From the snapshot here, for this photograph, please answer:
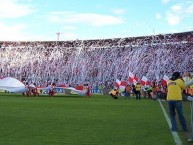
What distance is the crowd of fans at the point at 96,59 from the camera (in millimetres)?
64750

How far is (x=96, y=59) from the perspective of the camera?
248ft

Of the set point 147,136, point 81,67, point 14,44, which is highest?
point 14,44

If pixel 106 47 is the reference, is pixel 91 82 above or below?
below

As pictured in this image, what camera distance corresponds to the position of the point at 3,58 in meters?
82.4

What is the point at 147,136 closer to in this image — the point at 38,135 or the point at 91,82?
the point at 38,135

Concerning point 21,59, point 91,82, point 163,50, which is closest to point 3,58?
point 21,59

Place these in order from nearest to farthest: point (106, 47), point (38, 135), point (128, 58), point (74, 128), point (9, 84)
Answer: point (38, 135), point (74, 128), point (9, 84), point (128, 58), point (106, 47)

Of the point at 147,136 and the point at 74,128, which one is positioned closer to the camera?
the point at 147,136

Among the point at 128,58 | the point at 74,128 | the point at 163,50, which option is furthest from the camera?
the point at 128,58

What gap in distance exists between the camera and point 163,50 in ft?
220

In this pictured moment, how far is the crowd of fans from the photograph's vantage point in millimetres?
64750

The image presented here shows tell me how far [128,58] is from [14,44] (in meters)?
25.1

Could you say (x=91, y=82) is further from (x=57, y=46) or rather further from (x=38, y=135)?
(x=38, y=135)

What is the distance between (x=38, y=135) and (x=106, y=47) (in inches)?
2627
